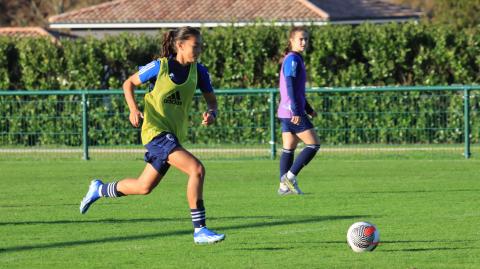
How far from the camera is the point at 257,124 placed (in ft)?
77.4

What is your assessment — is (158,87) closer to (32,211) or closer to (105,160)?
(32,211)

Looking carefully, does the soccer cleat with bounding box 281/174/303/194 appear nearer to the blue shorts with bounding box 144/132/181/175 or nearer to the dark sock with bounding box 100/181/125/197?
the dark sock with bounding box 100/181/125/197

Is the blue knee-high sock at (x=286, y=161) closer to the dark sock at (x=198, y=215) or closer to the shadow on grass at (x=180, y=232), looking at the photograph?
the shadow on grass at (x=180, y=232)

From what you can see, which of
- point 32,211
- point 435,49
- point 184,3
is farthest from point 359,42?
point 184,3

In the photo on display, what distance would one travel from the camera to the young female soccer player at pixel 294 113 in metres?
14.4

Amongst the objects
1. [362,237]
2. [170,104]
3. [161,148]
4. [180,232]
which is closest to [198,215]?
[161,148]

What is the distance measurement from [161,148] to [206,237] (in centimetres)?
92

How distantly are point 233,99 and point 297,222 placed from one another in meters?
11.5

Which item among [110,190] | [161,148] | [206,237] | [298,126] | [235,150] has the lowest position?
[235,150]

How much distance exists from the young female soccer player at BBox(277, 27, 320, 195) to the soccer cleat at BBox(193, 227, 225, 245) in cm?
459

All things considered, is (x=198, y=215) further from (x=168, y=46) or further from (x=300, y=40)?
(x=300, y=40)

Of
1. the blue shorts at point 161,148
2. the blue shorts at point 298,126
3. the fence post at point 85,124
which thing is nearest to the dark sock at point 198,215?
the blue shorts at point 161,148

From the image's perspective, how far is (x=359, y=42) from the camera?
2659 centimetres

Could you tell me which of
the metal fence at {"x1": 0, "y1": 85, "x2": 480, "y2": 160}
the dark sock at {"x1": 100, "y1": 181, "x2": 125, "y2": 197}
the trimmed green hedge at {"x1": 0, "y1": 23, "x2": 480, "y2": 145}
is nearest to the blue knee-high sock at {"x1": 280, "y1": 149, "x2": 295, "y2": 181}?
the dark sock at {"x1": 100, "y1": 181, "x2": 125, "y2": 197}
